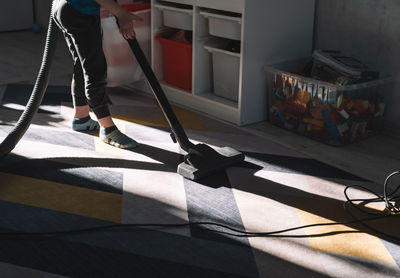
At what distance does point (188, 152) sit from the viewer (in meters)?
2.29

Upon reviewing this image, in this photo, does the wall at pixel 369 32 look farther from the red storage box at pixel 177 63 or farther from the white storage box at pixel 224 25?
the red storage box at pixel 177 63

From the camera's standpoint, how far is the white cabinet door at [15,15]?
498 centimetres

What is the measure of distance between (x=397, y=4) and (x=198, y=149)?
1226mm


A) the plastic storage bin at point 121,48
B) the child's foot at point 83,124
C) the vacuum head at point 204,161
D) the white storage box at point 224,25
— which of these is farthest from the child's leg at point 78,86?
the white storage box at point 224,25

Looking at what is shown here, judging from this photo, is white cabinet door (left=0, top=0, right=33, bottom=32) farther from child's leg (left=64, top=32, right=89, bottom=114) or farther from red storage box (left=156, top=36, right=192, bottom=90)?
child's leg (left=64, top=32, right=89, bottom=114)

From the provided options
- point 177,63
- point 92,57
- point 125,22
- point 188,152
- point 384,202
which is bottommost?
point 384,202

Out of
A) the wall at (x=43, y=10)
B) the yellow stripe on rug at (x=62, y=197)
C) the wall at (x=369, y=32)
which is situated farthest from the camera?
the wall at (x=43, y=10)

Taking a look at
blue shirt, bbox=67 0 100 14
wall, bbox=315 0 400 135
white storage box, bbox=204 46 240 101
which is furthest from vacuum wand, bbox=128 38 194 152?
wall, bbox=315 0 400 135

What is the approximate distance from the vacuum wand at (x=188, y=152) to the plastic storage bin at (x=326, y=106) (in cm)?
53

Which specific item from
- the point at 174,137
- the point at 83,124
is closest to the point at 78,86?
the point at 83,124

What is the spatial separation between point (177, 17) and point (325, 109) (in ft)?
3.37

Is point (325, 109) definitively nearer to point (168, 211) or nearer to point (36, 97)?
point (168, 211)

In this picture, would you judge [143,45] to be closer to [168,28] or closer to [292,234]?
[168,28]

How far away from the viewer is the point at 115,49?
3131 mm
